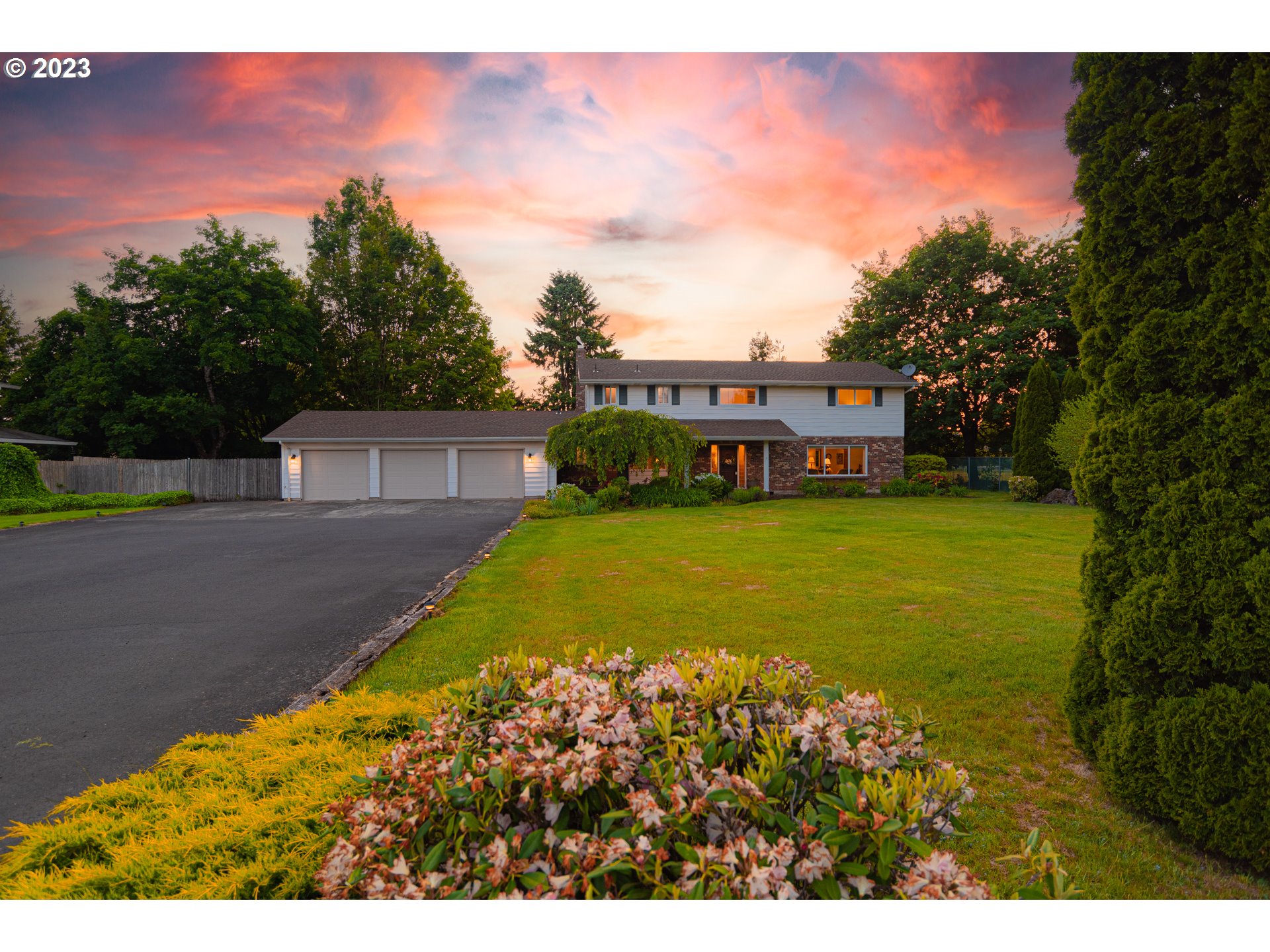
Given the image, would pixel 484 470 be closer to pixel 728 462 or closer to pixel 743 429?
pixel 728 462

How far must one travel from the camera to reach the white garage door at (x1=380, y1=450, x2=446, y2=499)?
23.0 metres

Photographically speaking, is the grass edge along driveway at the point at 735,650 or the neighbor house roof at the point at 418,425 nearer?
the grass edge along driveway at the point at 735,650

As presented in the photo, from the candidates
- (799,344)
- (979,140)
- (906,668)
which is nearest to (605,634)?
(906,668)

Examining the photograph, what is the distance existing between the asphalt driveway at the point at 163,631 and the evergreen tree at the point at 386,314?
2206 centimetres

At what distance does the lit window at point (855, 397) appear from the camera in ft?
78.2

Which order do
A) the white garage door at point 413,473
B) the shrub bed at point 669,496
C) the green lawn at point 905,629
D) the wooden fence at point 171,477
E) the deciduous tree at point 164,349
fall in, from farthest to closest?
the deciduous tree at point 164,349, the white garage door at point 413,473, the wooden fence at point 171,477, the shrub bed at point 669,496, the green lawn at point 905,629

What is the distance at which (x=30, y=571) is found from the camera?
794cm

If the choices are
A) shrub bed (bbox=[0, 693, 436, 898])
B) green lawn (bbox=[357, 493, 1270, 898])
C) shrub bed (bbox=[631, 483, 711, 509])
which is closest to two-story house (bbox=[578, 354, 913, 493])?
shrub bed (bbox=[631, 483, 711, 509])

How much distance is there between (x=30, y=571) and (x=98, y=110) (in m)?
6.98

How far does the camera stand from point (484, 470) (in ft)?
76.0

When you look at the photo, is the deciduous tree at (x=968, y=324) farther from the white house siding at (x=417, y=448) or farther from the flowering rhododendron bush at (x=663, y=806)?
the flowering rhododendron bush at (x=663, y=806)

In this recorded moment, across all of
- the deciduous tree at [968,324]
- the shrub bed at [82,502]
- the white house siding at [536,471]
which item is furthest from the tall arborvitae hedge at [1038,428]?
the shrub bed at [82,502]

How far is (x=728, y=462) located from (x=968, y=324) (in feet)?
48.3

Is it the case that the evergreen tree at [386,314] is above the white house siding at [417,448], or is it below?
above
